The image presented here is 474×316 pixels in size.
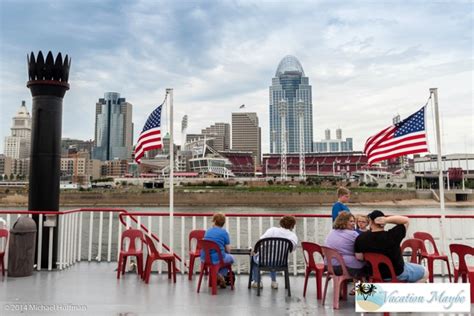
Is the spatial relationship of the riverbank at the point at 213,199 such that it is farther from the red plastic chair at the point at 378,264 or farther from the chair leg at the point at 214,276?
the red plastic chair at the point at 378,264

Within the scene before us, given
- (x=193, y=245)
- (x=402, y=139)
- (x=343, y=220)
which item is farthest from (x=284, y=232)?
(x=402, y=139)

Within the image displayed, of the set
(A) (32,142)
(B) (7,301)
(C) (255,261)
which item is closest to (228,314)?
(C) (255,261)

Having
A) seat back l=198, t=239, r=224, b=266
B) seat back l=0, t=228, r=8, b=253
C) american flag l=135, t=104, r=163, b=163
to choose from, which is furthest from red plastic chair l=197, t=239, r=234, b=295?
seat back l=0, t=228, r=8, b=253

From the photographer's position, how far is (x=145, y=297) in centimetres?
475

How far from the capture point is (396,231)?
3900 mm

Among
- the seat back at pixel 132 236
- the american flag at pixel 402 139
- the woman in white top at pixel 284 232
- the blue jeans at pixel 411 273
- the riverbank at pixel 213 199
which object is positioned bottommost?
the riverbank at pixel 213 199

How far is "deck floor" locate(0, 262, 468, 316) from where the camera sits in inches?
165

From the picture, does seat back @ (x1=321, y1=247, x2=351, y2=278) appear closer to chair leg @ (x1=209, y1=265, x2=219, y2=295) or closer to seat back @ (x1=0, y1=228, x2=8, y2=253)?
chair leg @ (x1=209, y1=265, x2=219, y2=295)

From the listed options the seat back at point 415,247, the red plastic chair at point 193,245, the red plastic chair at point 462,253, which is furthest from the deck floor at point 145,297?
the red plastic chair at point 462,253

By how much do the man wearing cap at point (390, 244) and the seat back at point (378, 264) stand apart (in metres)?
0.04

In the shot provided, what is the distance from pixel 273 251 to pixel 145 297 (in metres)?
1.77

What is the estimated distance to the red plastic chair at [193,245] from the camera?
557cm

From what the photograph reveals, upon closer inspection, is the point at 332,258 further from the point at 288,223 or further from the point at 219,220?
the point at 219,220

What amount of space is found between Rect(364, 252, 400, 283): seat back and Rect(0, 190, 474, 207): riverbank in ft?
191
